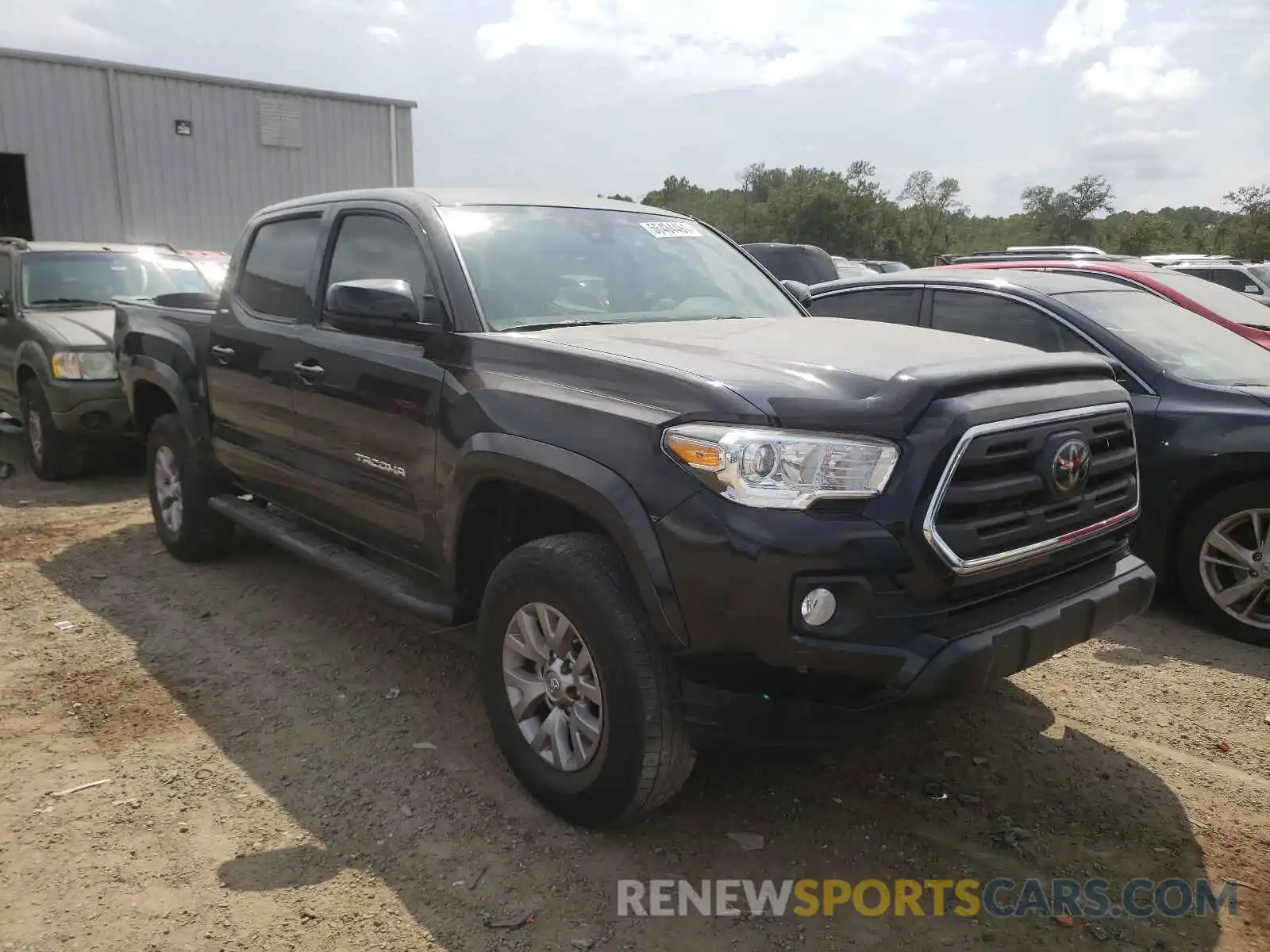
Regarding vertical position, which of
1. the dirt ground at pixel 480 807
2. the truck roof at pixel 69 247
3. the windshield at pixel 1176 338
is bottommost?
the dirt ground at pixel 480 807

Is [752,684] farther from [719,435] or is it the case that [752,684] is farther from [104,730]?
[104,730]

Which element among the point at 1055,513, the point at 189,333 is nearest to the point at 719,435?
the point at 1055,513

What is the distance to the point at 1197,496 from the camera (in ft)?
15.3

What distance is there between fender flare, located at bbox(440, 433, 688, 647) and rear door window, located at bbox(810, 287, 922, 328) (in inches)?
127

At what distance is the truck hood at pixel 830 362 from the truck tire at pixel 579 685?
2.07 feet

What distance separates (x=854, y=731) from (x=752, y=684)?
0.29 metres

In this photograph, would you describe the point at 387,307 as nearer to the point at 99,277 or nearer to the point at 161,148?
the point at 99,277

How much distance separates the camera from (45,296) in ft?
26.9

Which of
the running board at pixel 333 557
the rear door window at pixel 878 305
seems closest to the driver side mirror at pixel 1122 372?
the rear door window at pixel 878 305

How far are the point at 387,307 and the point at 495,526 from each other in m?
0.84

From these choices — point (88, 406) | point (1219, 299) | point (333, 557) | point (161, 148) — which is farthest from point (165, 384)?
point (161, 148)

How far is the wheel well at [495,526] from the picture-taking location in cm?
321

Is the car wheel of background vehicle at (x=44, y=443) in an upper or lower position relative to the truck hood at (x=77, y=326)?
lower

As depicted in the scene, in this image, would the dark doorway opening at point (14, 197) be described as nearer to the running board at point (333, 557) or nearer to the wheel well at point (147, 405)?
the wheel well at point (147, 405)
